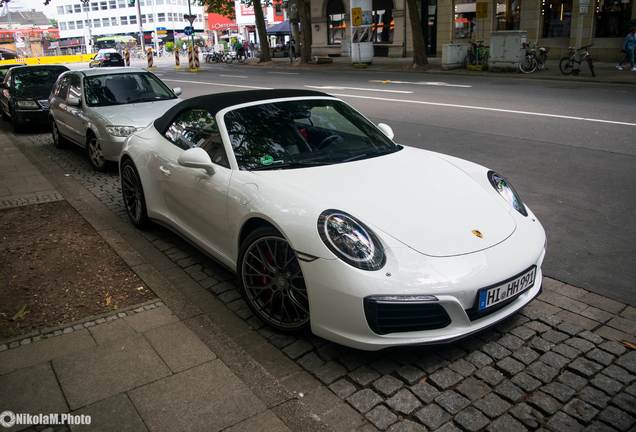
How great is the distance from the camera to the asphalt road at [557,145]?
4801mm

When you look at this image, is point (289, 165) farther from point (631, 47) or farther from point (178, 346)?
point (631, 47)

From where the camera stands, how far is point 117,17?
111750 mm

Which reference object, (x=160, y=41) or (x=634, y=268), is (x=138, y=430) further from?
(x=160, y=41)

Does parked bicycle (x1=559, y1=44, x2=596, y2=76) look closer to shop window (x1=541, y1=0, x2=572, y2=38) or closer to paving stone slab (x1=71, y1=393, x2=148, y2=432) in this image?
shop window (x1=541, y1=0, x2=572, y2=38)

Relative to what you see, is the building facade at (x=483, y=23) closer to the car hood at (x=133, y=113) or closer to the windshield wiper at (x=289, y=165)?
the car hood at (x=133, y=113)

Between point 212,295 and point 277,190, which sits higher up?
point 277,190

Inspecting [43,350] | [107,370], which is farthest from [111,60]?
[107,370]

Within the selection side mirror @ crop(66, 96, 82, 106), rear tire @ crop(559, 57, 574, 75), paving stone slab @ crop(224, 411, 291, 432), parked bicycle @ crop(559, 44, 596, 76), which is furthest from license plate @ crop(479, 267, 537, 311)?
rear tire @ crop(559, 57, 574, 75)

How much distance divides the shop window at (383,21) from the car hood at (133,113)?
2923 cm

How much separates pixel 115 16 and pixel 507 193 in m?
122

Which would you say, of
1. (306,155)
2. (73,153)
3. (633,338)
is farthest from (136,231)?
(73,153)

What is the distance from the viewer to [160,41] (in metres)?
101

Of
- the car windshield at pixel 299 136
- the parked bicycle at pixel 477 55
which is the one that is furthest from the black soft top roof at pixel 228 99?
the parked bicycle at pixel 477 55

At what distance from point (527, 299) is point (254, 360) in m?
1.75
